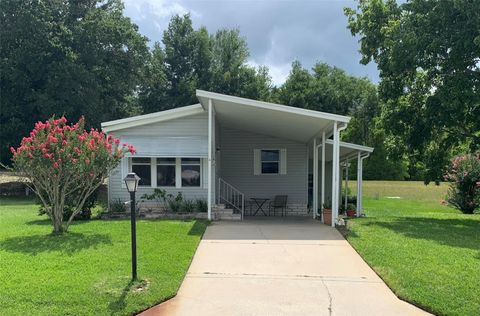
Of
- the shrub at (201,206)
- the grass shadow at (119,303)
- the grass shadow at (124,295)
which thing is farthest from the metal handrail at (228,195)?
the grass shadow at (119,303)

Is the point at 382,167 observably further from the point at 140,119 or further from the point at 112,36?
the point at 140,119

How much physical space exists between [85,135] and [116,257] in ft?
10.4

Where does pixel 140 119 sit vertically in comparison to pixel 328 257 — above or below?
above

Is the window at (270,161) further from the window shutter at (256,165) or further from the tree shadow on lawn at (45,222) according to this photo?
the tree shadow on lawn at (45,222)

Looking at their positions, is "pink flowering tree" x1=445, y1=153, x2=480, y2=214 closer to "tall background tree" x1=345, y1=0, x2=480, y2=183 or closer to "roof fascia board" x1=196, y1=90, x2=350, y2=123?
"tall background tree" x1=345, y1=0, x2=480, y2=183

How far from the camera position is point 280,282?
610 cm

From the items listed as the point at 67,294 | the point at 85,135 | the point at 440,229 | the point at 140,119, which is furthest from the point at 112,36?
the point at 67,294

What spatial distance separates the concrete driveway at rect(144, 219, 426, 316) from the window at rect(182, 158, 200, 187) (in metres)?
4.60

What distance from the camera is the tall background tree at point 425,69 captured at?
1220cm

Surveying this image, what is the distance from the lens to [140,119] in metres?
13.5

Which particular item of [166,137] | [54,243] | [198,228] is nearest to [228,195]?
[166,137]

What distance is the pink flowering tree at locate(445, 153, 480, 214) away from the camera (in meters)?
17.0

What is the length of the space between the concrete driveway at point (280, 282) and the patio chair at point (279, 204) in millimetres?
6599

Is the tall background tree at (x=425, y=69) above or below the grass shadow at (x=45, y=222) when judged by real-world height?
above
